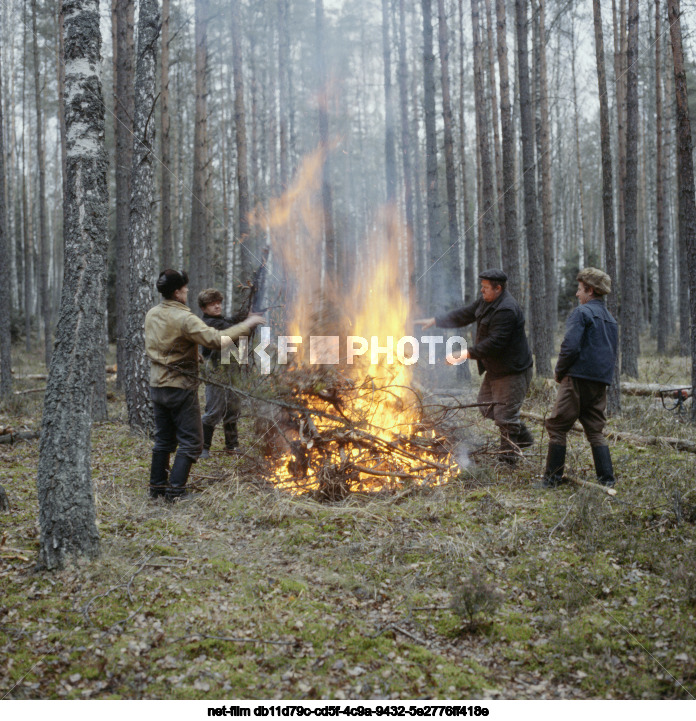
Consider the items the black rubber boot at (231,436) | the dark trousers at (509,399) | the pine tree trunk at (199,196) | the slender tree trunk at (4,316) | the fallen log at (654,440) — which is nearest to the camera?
the dark trousers at (509,399)

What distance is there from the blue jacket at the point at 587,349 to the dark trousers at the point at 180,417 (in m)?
3.60

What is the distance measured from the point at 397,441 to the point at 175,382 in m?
2.41

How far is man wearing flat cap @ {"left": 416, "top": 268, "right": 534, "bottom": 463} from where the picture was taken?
6.45 metres

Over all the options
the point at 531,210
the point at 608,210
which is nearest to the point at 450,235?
the point at 531,210

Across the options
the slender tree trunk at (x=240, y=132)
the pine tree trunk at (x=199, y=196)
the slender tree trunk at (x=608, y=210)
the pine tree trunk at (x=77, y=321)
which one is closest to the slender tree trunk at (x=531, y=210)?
the slender tree trunk at (x=608, y=210)

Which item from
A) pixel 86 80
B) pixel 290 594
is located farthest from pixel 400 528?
pixel 86 80

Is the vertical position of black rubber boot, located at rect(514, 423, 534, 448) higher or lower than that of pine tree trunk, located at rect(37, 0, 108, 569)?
lower

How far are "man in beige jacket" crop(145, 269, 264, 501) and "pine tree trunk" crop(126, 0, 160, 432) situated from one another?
2.59 m

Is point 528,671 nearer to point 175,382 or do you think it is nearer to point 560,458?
point 560,458

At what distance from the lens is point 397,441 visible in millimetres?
6344

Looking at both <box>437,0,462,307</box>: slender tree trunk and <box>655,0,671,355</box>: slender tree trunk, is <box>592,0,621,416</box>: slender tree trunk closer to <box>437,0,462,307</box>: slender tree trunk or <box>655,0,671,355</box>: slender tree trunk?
<box>437,0,462,307</box>: slender tree trunk

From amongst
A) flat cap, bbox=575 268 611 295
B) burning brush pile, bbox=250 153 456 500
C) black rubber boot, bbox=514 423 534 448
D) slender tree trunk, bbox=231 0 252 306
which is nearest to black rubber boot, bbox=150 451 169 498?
burning brush pile, bbox=250 153 456 500

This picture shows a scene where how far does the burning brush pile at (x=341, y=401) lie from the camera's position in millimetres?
6090

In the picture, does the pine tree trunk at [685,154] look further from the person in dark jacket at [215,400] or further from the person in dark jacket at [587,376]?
the person in dark jacket at [215,400]
